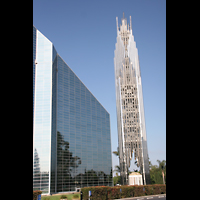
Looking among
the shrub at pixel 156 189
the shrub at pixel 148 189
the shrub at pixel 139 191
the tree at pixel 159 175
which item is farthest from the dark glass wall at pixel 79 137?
the shrub at pixel 139 191

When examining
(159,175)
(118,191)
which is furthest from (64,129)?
(118,191)

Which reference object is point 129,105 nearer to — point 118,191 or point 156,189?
point 156,189

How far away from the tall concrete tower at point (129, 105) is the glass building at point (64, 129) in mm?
17182

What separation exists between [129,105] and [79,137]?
23511 millimetres

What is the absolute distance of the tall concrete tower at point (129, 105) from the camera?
36.5m

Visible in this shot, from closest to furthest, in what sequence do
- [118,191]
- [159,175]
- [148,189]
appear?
[118,191] < [148,189] < [159,175]

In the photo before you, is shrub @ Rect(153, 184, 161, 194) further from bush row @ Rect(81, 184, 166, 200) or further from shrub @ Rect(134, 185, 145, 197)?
shrub @ Rect(134, 185, 145, 197)

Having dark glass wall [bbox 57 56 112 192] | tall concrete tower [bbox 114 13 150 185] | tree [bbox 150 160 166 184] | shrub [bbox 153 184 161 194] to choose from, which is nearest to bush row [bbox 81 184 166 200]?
shrub [bbox 153 184 161 194]

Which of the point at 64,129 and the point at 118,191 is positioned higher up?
the point at 64,129

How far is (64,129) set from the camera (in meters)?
54.5

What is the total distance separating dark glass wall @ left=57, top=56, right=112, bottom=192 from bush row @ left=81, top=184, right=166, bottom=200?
23.5 m


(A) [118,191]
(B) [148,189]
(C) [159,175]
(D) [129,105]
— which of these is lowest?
(C) [159,175]

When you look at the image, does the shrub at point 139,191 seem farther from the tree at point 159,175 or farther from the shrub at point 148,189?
the tree at point 159,175
